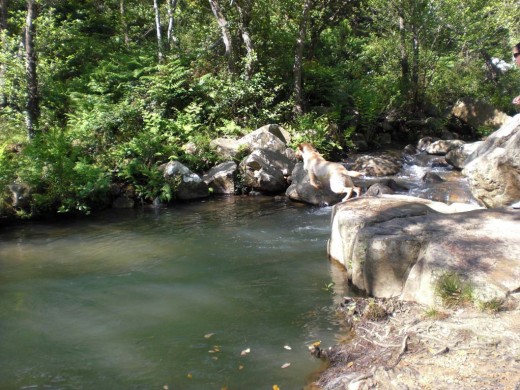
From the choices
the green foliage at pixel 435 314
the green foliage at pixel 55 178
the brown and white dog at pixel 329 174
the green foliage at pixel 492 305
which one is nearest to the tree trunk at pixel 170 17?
the green foliage at pixel 55 178

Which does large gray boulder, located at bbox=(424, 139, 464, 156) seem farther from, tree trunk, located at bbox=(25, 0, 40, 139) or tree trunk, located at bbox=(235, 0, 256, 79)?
tree trunk, located at bbox=(25, 0, 40, 139)

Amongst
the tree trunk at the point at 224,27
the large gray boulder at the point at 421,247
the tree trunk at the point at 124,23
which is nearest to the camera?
the large gray boulder at the point at 421,247

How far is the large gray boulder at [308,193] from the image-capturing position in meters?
13.8

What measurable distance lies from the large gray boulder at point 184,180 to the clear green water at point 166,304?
10.2 ft

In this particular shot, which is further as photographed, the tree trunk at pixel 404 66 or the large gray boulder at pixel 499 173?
the tree trunk at pixel 404 66

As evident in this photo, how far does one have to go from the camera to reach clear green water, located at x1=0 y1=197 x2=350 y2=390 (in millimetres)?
5496

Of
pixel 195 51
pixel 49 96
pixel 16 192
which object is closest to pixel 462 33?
pixel 195 51

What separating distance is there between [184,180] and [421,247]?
10.2 meters

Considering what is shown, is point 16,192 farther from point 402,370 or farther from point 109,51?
point 109,51

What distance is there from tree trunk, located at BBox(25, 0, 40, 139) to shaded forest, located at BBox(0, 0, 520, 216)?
0.15 ft

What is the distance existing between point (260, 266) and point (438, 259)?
12.5 feet

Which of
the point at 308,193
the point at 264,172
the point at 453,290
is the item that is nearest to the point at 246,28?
the point at 264,172

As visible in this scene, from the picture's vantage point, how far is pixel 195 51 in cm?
2152

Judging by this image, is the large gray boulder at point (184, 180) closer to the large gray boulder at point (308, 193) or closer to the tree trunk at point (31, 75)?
the large gray boulder at point (308, 193)
